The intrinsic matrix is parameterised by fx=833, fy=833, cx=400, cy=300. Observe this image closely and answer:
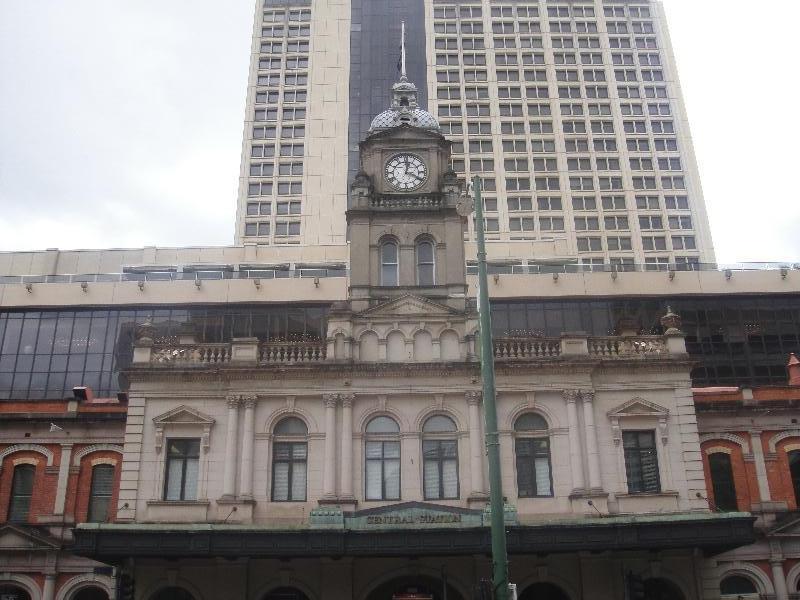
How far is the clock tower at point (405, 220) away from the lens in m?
34.4

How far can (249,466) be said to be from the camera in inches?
1222

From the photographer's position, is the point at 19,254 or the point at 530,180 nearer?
the point at 19,254

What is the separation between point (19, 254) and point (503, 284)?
122 ft

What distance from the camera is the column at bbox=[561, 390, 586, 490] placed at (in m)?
30.8

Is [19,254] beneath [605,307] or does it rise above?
above

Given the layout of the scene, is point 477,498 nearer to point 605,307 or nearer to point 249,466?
point 249,466

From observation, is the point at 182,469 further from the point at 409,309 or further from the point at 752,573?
the point at 752,573

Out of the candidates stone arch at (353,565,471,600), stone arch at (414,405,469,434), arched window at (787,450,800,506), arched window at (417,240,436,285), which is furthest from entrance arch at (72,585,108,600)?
arched window at (787,450,800,506)

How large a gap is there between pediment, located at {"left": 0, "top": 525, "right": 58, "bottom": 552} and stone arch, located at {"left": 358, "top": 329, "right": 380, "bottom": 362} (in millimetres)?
15371

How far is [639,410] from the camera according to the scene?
32031 mm

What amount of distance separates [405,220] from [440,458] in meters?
10.3

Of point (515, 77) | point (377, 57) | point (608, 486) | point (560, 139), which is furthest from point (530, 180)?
point (608, 486)

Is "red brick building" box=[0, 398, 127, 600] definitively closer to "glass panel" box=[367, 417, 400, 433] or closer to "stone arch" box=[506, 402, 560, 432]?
"glass panel" box=[367, 417, 400, 433]

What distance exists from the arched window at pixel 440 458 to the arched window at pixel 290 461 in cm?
457
